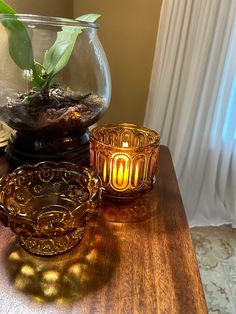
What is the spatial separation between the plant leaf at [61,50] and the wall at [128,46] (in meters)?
0.83

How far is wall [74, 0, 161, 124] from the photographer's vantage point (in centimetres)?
138

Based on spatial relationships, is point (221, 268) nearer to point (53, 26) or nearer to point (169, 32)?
point (169, 32)

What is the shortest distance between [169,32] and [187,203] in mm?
869

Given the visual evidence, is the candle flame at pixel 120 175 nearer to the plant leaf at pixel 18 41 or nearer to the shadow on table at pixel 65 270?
the shadow on table at pixel 65 270

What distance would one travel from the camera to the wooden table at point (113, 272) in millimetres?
416

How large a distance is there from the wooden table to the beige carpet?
2.53 feet

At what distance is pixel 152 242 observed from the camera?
539 millimetres

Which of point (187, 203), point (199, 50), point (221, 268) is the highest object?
point (199, 50)

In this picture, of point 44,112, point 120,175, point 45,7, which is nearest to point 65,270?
point 120,175

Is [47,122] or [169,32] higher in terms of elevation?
[169,32]

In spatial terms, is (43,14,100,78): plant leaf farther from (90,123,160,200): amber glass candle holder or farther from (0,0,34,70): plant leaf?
(90,123,160,200): amber glass candle holder

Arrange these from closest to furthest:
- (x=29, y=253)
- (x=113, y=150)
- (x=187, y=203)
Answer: (x=29, y=253)
(x=113, y=150)
(x=187, y=203)

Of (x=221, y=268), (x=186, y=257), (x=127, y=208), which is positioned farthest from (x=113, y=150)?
(x=221, y=268)

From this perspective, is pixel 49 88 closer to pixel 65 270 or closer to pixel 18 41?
pixel 18 41
